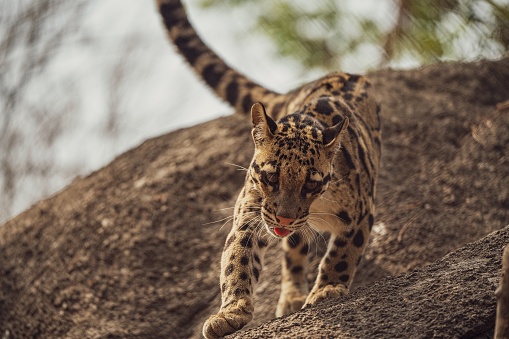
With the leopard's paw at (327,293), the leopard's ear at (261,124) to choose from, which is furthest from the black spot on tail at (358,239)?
A: the leopard's ear at (261,124)

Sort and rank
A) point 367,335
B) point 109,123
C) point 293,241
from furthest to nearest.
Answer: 1. point 109,123
2. point 293,241
3. point 367,335

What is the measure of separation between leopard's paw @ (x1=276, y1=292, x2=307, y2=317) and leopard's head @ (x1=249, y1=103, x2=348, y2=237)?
1453 millimetres

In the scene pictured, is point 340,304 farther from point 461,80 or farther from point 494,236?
point 461,80

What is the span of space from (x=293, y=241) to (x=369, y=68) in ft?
14.8

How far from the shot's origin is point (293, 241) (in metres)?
7.57

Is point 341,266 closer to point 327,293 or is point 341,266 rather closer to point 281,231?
point 327,293

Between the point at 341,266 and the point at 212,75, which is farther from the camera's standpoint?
the point at 212,75

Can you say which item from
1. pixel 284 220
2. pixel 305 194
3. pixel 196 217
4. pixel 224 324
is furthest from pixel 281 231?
pixel 196 217

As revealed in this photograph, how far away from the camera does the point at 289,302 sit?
7.35 metres

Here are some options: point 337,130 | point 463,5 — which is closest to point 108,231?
point 337,130

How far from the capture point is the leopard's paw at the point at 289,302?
7.29 m

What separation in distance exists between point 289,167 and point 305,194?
210 millimetres

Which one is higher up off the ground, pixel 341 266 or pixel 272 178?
pixel 272 178

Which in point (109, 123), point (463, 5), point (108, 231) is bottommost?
point (109, 123)
